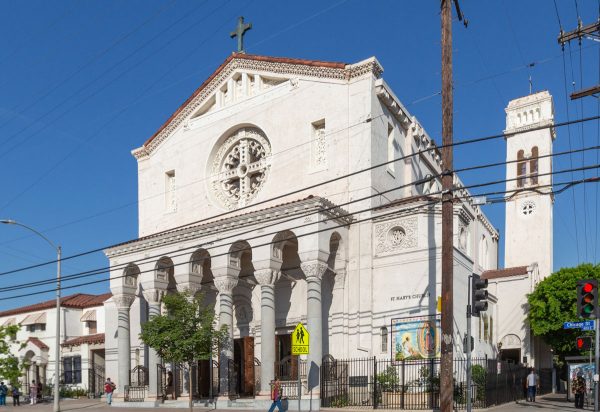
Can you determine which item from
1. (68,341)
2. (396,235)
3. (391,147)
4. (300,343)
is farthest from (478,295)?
(68,341)

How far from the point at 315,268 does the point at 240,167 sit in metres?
9.62

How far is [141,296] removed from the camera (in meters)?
37.0

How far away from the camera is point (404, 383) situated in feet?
84.3

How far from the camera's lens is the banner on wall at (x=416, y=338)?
26438mm

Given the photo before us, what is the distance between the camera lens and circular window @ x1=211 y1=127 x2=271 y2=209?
34219mm

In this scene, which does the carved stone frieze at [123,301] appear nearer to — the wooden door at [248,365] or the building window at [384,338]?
the wooden door at [248,365]

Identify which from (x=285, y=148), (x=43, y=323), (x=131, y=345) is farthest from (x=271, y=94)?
(x=43, y=323)

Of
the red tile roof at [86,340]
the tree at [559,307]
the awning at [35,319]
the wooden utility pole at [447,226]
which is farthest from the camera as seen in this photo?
the awning at [35,319]

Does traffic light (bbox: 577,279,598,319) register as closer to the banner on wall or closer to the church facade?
the church facade

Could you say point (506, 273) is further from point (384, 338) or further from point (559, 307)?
point (384, 338)

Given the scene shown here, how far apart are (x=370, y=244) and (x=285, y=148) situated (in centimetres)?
684

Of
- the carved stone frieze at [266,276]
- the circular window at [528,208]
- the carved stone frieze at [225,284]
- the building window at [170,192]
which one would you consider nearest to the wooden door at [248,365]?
the carved stone frieze at [225,284]

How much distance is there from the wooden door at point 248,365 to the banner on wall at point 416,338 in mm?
7340

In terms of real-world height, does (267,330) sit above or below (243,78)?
below
